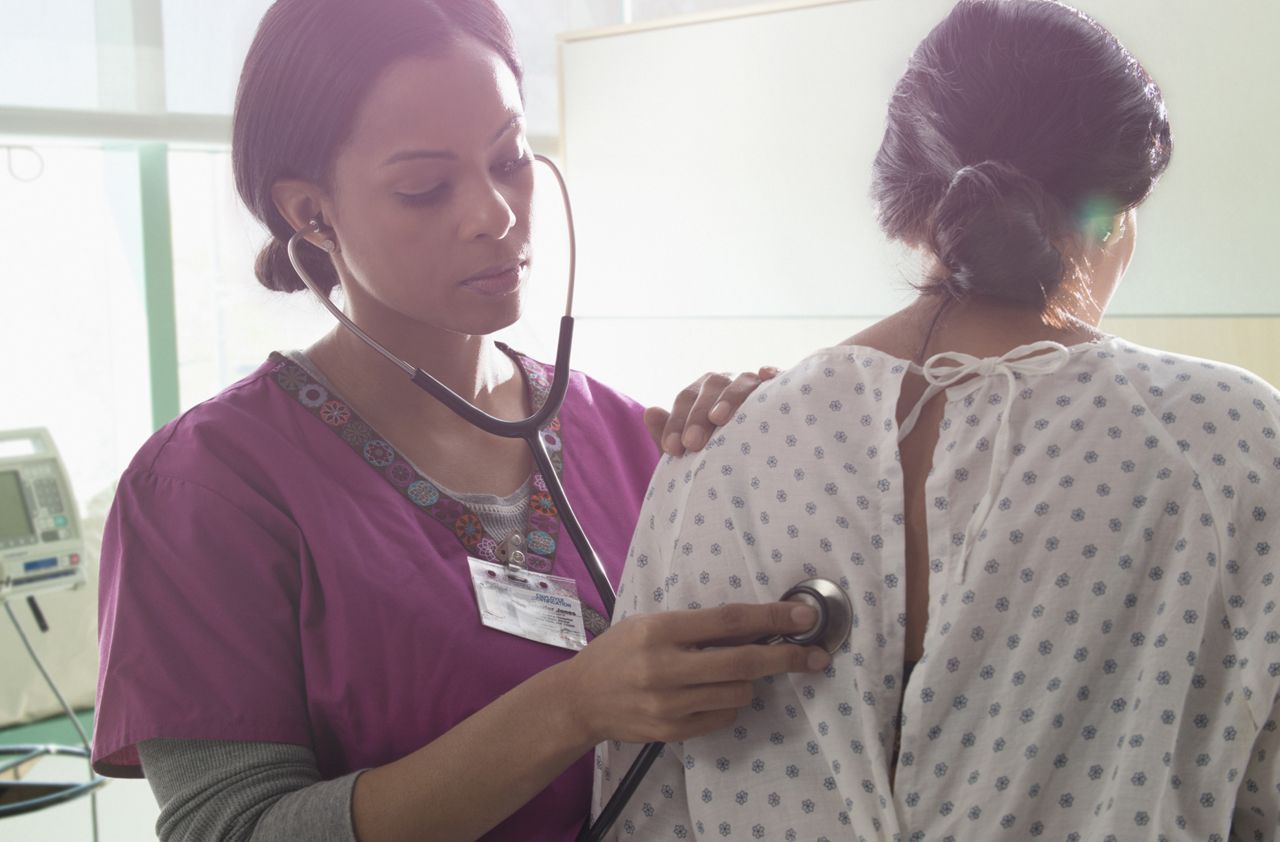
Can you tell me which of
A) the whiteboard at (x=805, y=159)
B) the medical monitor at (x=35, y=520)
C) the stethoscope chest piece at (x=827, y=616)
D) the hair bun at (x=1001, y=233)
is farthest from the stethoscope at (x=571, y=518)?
the medical monitor at (x=35, y=520)

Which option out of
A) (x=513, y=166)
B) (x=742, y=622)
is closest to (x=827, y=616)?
(x=742, y=622)

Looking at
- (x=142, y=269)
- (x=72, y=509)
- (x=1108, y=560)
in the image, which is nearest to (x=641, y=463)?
(x=1108, y=560)

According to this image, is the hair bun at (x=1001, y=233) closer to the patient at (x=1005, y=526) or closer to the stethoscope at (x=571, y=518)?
the patient at (x=1005, y=526)

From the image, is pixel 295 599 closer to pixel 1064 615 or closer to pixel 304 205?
Answer: pixel 304 205

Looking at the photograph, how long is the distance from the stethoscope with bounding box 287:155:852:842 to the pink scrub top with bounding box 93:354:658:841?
93 millimetres

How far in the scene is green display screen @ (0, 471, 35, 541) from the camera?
200cm

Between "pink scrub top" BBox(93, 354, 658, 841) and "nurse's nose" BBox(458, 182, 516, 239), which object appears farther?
"nurse's nose" BBox(458, 182, 516, 239)

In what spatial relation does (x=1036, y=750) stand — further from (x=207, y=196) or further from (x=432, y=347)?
(x=207, y=196)

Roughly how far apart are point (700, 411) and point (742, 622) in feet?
0.75

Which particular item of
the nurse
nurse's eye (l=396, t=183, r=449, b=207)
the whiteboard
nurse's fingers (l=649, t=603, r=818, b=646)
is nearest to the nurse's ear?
the nurse

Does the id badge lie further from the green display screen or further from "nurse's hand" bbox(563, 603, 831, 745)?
the green display screen

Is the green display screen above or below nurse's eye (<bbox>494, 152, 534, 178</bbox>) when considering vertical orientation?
below

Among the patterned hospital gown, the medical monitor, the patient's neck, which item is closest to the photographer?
the patterned hospital gown

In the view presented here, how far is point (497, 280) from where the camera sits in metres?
1.17
